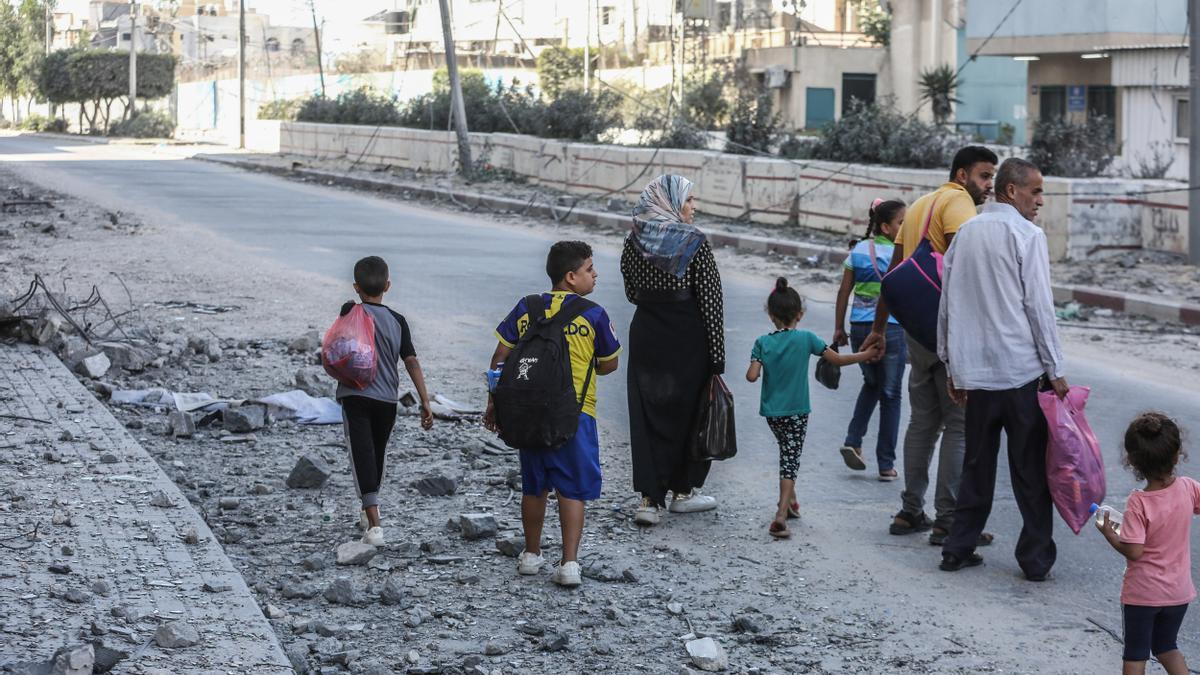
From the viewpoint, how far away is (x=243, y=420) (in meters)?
7.91

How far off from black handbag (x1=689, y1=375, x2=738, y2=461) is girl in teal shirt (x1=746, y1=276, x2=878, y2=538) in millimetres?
192

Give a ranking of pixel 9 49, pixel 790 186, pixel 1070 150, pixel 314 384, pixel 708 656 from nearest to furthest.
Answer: pixel 708 656 → pixel 314 384 → pixel 1070 150 → pixel 790 186 → pixel 9 49

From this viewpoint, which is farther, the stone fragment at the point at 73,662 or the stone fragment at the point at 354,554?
the stone fragment at the point at 354,554

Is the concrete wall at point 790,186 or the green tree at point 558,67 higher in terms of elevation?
the green tree at point 558,67

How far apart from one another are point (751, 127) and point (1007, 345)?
18.1 meters

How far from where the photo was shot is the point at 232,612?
461cm

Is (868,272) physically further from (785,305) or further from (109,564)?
(109,564)

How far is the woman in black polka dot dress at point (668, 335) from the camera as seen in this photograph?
5.94m

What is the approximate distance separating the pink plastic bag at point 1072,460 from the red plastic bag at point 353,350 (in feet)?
8.50

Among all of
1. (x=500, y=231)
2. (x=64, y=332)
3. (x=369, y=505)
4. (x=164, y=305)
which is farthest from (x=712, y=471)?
(x=500, y=231)

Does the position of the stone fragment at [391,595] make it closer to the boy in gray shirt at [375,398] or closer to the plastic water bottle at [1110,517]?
the boy in gray shirt at [375,398]

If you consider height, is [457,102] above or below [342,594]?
above

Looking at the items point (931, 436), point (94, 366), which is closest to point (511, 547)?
point (931, 436)

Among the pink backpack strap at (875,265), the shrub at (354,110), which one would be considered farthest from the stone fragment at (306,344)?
the shrub at (354,110)
